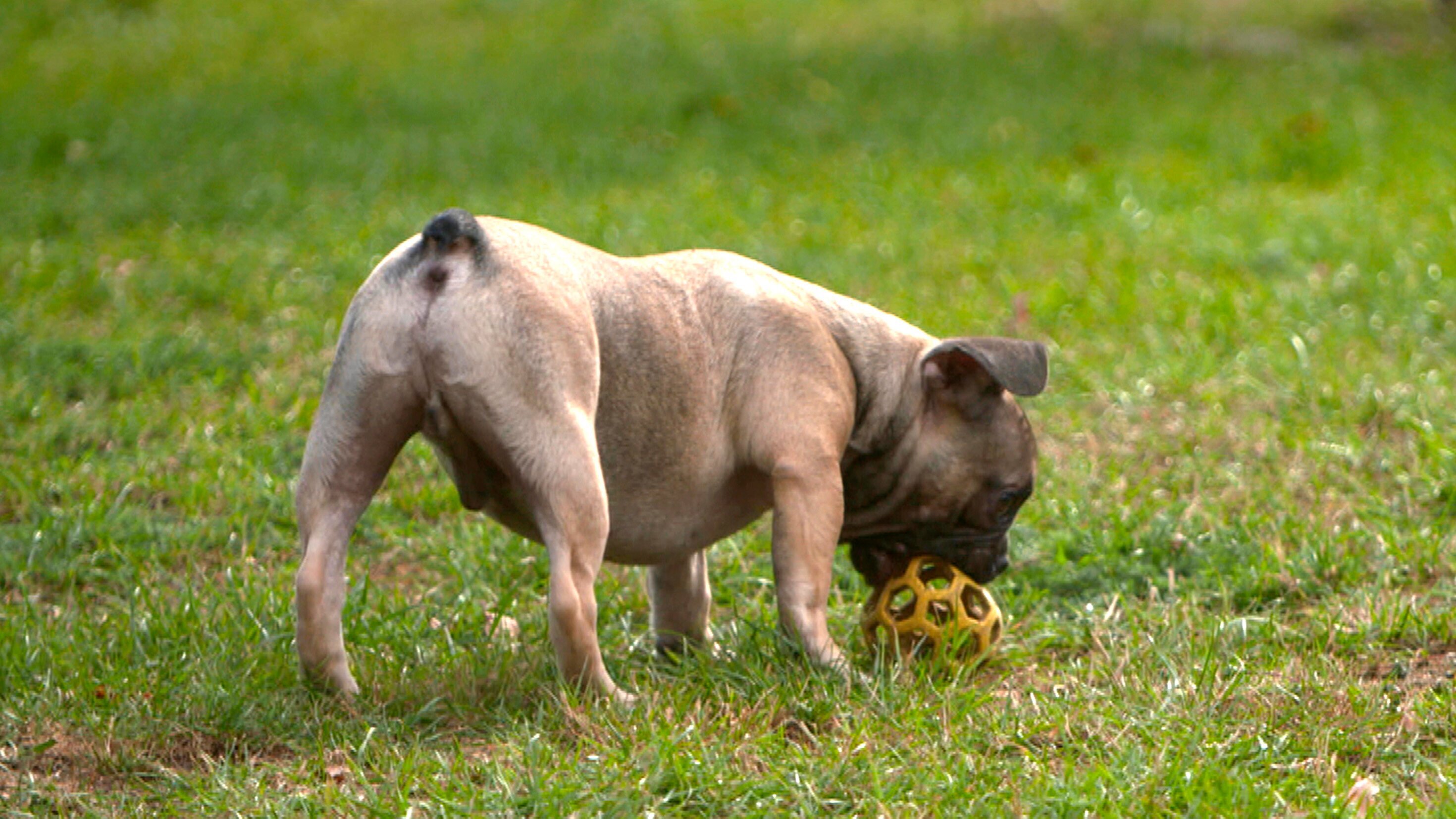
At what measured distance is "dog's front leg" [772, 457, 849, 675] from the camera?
4.34 metres

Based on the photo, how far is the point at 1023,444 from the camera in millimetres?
4719

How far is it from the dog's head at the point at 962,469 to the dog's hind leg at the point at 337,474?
1.47 metres

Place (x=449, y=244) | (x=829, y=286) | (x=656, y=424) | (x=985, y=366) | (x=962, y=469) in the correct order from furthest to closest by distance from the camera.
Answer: (x=829, y=286)
(x=962, y=469)
(x=985, y=366)
(x=656, y=424)
(x=449, y=244)

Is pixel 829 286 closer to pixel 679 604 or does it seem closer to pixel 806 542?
pixel 679 604

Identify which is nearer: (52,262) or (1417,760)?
A: (1417,760)

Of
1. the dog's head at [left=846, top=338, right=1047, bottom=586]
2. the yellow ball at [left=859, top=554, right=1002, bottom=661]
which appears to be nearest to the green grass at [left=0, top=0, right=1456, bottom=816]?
the yellow ball at [left=859, top=554, right=1002, bottom=661]

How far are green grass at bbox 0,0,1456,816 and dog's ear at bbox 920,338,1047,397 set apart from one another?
78 cm

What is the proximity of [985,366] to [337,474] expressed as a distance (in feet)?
5.71

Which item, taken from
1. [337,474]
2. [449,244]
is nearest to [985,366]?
[449,244]

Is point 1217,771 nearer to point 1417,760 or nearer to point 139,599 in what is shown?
point 1417,760

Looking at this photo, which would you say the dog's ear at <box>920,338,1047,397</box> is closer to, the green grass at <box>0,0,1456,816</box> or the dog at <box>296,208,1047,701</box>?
the dog at <box>296,208,1047,701</box>

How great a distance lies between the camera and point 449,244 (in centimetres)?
400

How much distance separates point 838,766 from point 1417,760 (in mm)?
1323

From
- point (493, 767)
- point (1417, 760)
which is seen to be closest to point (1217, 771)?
point (1417, 760)
